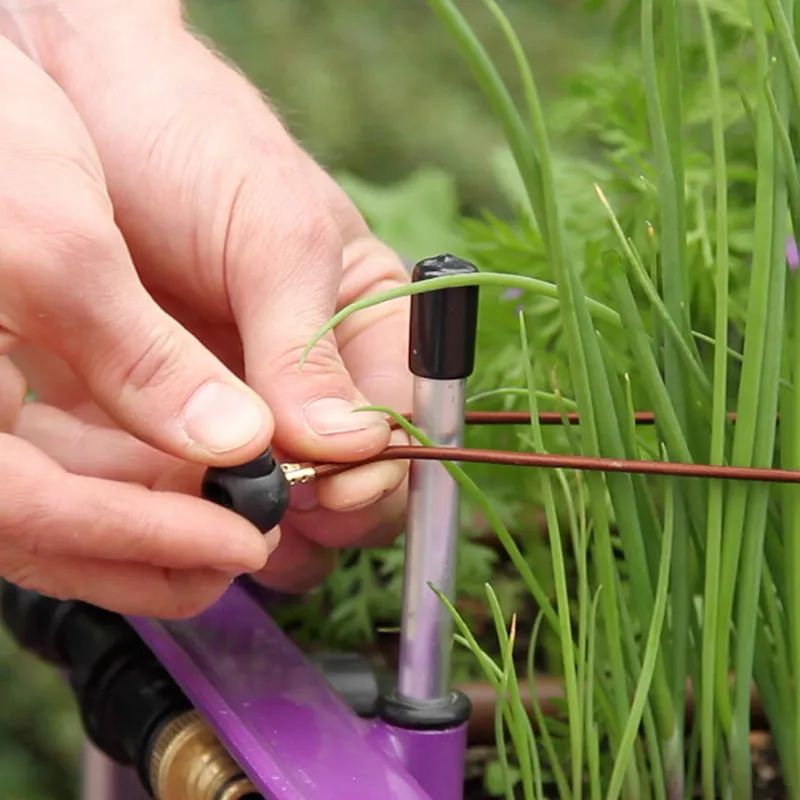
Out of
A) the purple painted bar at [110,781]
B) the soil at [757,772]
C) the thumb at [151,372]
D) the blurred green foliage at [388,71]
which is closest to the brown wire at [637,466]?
the thumb at [151,372]

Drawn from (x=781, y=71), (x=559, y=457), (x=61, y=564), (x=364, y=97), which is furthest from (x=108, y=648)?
(x=364, y=97)

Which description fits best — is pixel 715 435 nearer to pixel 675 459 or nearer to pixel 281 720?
pixel 675 459

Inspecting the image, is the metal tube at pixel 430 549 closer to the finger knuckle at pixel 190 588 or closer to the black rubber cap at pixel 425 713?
the black rubber cap at pixel 425 713

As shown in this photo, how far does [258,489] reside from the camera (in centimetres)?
50

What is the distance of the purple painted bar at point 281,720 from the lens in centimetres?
51

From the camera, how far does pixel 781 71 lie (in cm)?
47

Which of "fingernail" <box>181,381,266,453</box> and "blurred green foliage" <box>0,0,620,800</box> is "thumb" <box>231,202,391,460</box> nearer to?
"fingernail" <box>181,381,266,453</box>

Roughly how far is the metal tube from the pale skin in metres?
0.03

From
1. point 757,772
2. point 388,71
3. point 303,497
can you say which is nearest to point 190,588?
point 303,497

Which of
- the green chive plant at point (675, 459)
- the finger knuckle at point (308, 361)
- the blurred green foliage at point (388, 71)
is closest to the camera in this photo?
the green chive plant at point (675, 459)

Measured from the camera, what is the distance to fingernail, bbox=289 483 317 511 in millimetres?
622

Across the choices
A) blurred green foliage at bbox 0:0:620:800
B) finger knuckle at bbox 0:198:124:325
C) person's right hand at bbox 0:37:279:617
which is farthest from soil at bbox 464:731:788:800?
blurred green foliage at bbox 0:0:620:800

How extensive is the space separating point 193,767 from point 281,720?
5 cm

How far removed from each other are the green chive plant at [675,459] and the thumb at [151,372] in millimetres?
84
